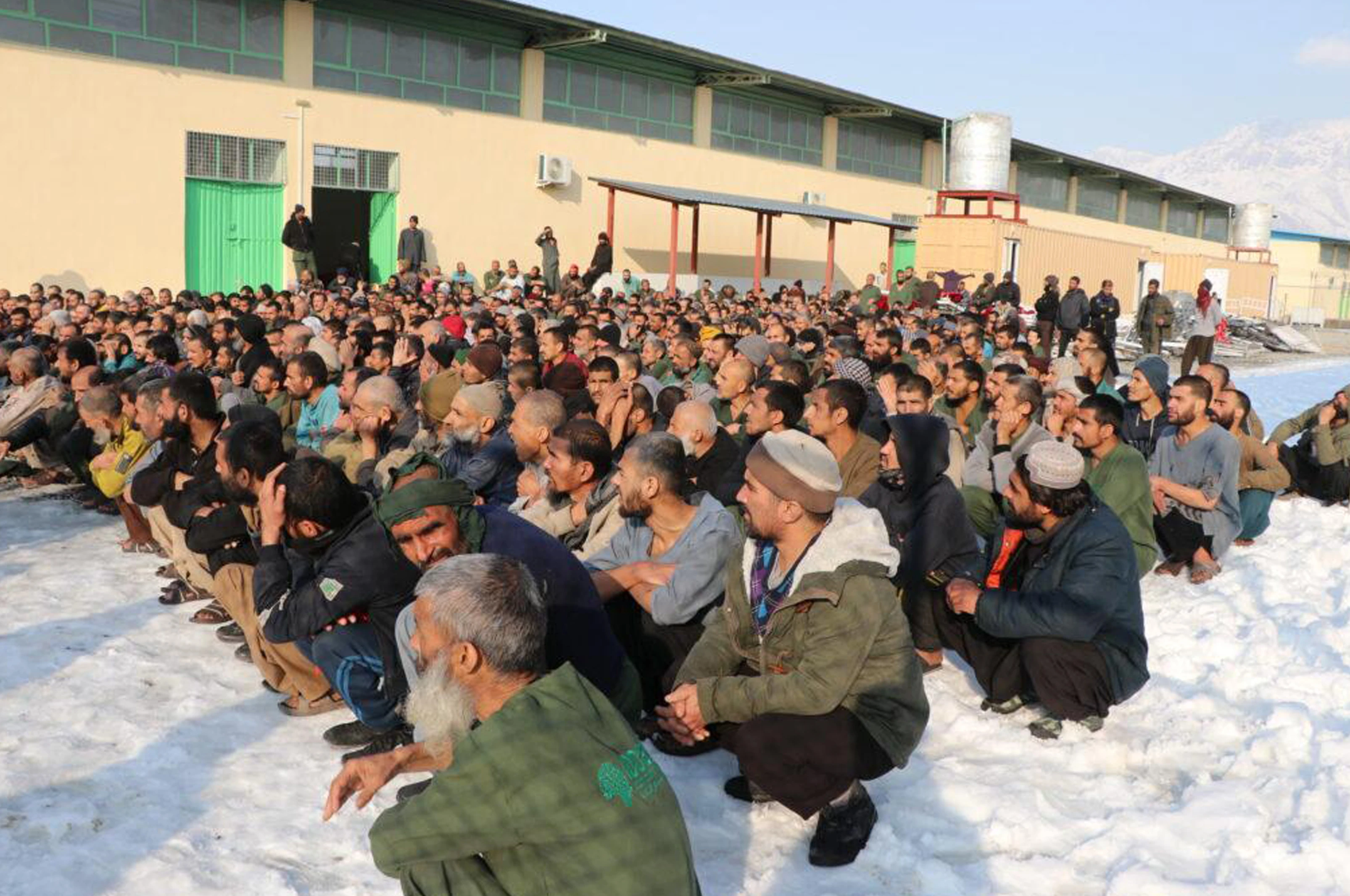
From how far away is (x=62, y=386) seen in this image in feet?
28.5

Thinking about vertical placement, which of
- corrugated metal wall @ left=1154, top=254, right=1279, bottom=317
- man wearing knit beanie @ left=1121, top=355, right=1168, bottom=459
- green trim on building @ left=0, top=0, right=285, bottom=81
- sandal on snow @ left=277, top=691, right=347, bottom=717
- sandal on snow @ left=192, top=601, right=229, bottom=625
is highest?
green trim on building @ left=0, top=0, right=285, bottom=81

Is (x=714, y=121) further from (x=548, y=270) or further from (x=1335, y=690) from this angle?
(x=1335, y=690)

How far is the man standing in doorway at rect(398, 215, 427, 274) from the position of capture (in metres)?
21.8

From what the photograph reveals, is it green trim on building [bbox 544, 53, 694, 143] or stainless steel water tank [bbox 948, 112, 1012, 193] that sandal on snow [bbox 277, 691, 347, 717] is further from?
stainless steel water tank [bbox 948, 112, 1012, 193]

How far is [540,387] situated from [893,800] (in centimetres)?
444

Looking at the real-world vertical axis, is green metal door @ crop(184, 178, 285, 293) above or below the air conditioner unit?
below

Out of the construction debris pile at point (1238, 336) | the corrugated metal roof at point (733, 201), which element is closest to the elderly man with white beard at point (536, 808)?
the corrugated metal roof at point (733, 201)

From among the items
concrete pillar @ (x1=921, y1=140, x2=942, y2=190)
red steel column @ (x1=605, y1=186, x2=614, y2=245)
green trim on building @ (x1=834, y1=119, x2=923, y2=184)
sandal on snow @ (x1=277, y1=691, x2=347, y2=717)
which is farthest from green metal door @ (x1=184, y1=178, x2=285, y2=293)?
concrete pillar @ (x1=921, y1=140, x2=942, y2=190)

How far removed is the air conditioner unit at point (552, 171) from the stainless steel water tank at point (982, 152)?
14.0 m

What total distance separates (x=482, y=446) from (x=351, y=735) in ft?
6.96

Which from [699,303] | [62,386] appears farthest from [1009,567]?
[699,303]

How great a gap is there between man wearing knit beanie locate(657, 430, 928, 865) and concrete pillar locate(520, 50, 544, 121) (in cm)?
2182

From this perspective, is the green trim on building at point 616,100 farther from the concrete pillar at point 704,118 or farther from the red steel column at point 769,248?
the red steel column at point 769,248

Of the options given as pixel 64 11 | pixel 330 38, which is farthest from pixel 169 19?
pixel 330 38
